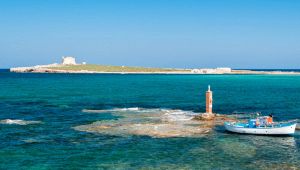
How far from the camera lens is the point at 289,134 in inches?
1763

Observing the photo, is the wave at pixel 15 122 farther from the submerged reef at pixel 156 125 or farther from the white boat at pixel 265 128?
the white boat at pixel 265 128

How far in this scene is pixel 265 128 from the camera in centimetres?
4472

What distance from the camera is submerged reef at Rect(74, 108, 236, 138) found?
45.6 meters

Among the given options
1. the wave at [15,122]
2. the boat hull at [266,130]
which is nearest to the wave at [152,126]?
the boat hull at [266,130]

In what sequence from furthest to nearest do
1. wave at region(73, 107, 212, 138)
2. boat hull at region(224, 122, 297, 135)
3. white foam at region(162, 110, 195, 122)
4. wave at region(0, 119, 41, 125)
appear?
white foam at region(162, 110, 195, 122)
wave at region(0, 119, 41, 125)
wave at region(73, 107, 212, 138)
boat hull at region(224, 122, 297, 135)

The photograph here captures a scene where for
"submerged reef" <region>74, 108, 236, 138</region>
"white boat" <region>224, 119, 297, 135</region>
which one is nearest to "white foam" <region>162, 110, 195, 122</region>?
"submerged reef" <region>74, 108, 236, 138</region>

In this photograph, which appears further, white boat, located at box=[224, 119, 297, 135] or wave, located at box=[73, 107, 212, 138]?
wave, located at box=[73, 107, 212, 138]

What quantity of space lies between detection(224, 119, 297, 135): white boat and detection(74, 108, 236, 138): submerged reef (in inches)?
118

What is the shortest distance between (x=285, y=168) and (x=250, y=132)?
13.4 metres

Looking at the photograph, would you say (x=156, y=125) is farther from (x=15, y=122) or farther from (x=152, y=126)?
(x=15, y=122)

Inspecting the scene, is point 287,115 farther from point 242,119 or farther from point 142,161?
point 142,161

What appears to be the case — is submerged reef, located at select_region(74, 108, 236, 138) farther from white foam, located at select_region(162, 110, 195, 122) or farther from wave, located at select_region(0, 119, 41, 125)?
wave, located at select_region(0, 119, 41, 125)

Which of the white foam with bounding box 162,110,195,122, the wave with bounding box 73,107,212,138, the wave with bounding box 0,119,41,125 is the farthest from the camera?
the white foam with bounding box 162,110,195,122

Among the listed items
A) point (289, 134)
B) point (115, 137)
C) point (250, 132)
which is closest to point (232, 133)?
point (250, 132)
